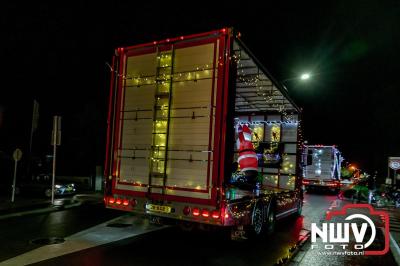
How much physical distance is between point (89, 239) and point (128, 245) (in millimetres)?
992

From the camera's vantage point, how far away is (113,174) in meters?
8.51

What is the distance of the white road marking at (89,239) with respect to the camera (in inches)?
260

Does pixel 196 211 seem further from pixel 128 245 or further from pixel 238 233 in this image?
pixel 128 245

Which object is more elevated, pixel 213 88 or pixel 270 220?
pixel 213 88

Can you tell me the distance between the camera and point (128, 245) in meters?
7.81

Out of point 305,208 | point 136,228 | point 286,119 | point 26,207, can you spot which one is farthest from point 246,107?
point 26,207

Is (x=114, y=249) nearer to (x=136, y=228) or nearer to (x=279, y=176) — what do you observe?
(x=136, y=228)

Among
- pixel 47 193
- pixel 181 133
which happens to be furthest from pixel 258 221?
pixel 47 193

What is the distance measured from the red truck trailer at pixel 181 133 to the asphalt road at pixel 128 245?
22.0 inches

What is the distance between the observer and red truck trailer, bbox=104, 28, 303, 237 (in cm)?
718

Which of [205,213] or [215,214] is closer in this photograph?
[215,214]

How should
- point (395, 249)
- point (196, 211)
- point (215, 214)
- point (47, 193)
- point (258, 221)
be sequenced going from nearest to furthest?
point (215, 214), point (196, 211), point (395, 249), point (258, 221), point (47, 193)

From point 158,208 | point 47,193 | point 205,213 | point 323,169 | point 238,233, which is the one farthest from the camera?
point 323,169

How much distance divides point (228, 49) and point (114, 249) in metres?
4.39
